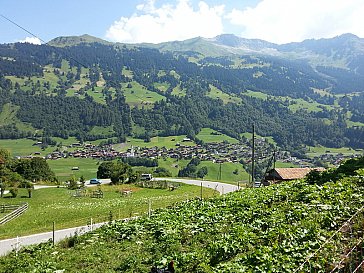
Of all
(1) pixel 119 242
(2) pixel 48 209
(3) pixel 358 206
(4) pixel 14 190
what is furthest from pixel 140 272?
(4) pixel 14 190

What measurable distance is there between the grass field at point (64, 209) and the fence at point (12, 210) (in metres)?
0.76

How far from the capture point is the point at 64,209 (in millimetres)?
46812

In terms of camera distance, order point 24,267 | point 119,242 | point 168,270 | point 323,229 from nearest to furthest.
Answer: point 168,270 → point 323,229 → point 24,267 → point 119,242

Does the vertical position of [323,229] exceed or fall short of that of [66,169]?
it exceeds it

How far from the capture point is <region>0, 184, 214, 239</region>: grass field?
37812mm

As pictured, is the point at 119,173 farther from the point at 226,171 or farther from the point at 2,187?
the point at 226,171

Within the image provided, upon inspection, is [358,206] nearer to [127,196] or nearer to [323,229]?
[323,229]

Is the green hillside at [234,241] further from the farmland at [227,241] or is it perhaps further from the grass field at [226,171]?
the grass field at [226,171]

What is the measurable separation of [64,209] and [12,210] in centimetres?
665

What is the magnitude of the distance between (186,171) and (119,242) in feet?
515

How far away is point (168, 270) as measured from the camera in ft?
44.2

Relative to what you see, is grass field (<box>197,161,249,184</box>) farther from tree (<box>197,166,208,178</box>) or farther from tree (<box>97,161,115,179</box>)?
tree (<box>97,161,115,179</box>)

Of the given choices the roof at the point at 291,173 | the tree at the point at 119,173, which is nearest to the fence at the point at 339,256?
the roof at the point at 291,173

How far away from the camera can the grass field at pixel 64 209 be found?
37812 mm
